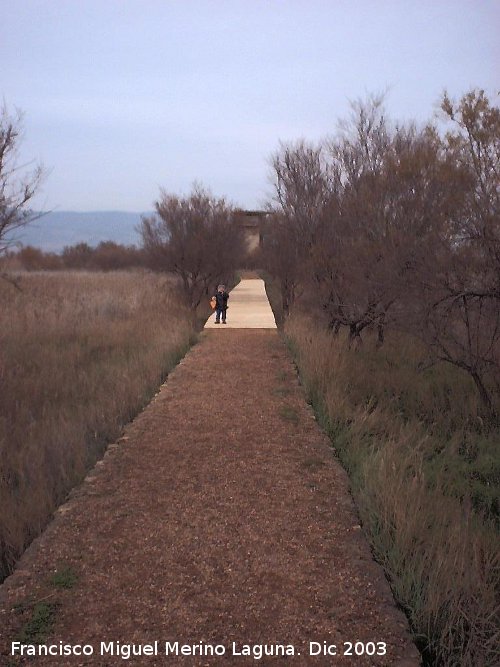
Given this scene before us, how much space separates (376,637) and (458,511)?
61.0 inches

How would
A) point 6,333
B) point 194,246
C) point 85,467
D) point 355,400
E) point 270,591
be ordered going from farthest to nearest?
1. point 194,246
2. point 6,333
3. point 355,400
4. point 85,467
5. point 270,591

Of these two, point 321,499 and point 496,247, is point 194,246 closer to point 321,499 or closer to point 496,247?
point 496,247

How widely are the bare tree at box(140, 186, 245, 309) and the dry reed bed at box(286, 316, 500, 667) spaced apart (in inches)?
315

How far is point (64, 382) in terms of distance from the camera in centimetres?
835

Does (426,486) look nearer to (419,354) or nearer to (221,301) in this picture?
(419,354)

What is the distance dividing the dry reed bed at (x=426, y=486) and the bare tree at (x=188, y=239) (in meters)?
8.00

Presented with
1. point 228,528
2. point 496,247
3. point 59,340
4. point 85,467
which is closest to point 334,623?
point 228,528

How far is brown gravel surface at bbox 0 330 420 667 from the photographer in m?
2.83

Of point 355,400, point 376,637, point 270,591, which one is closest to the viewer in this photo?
point 376,637

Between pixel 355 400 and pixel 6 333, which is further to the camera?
pixel 6 333

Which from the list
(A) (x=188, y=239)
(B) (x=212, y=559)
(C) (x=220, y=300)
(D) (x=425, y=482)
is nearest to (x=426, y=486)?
(D) (x=425, y=482)

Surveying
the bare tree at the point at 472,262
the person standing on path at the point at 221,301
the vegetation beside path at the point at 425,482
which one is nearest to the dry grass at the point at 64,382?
the person standing on path at the point at 221,301

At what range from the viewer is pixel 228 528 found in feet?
12.8

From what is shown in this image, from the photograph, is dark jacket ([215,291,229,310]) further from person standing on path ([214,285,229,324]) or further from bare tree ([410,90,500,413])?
bare tree ([410,90,500,413])
